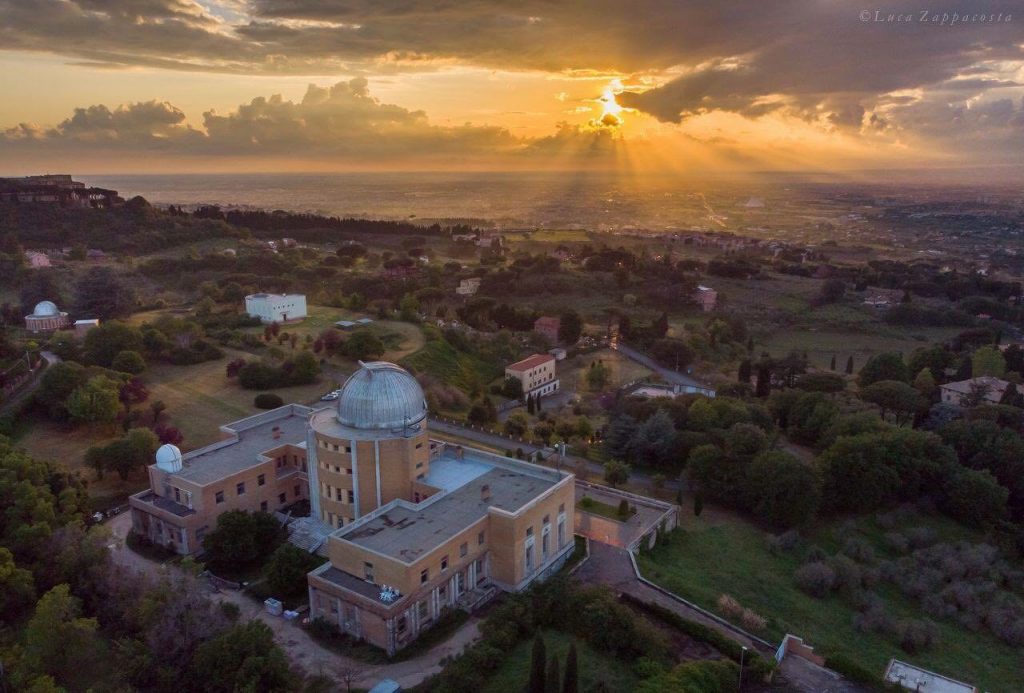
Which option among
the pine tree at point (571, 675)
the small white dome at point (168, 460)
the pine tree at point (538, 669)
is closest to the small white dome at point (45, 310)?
the small white dome at point (168, 460)

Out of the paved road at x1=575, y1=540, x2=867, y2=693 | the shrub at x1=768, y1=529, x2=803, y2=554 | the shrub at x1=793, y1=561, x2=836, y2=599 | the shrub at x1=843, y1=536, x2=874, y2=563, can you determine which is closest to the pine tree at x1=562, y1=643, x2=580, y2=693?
the paved road at x1=575, y1=540, x2=867, y2=693

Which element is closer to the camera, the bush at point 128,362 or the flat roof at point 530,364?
the bush at point 128,362

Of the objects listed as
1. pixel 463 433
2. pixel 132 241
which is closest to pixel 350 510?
pixel 463 433

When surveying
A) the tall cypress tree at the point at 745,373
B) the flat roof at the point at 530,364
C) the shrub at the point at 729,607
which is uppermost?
the flat roof at the point at 530,364

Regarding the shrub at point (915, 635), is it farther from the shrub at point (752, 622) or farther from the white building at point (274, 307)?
the white building at point (274, 307)

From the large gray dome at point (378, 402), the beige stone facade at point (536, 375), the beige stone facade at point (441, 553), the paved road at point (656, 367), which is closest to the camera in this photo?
the beige stone facade at point (441, 553)

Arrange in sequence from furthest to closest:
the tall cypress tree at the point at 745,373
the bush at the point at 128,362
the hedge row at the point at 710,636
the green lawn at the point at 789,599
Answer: the tall cypress tree at the point at 745,373
the bush at the point at 128,362
the green lawn at the point at 789,599
the hedge row at the point at 710,636

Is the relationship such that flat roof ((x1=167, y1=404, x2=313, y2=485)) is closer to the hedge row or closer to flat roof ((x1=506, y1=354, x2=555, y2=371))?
the hedge row
